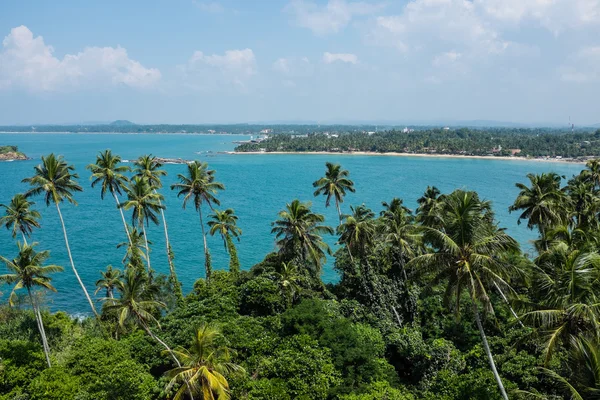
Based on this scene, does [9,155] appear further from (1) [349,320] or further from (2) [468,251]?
(2) [468,251]

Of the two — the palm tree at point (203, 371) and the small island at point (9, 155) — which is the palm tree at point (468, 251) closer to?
the palm tree at point (203, 371)

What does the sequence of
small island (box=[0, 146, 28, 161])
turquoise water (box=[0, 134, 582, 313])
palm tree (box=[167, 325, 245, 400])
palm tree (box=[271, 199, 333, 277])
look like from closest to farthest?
palm tree (box=[167, 325, 245, 400]) → palm tree (box=[271, 199, 333, 277]) → turquoise water (box=[0, 134, 582, 313]) → small island (box=[0, 146, 28, 161])

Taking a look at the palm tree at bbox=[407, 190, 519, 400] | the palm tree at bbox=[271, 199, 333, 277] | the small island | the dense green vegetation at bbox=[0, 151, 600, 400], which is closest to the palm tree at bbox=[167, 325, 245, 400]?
the dense green vegetation at bbox=[0, 151, 600, 400]

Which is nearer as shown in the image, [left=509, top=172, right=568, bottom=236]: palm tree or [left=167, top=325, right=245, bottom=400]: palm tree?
[left=167, top=325, right=245, bottom=400]: palm tree

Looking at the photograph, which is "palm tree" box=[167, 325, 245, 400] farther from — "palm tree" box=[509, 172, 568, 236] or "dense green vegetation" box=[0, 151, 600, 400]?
"palm tree" box=[509, 172, 568, 236]

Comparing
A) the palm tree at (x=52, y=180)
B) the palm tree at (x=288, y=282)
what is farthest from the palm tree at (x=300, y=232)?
the palm tree at (x=52, y=180)

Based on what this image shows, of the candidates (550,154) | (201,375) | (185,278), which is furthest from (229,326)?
(550,154)

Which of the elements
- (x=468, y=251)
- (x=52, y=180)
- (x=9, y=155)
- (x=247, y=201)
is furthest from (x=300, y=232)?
(x=9, y=155)

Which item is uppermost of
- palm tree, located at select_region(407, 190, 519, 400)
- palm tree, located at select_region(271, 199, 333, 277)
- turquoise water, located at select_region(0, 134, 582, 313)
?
palm tree, located at select_region(407, 190, 519, 400)
